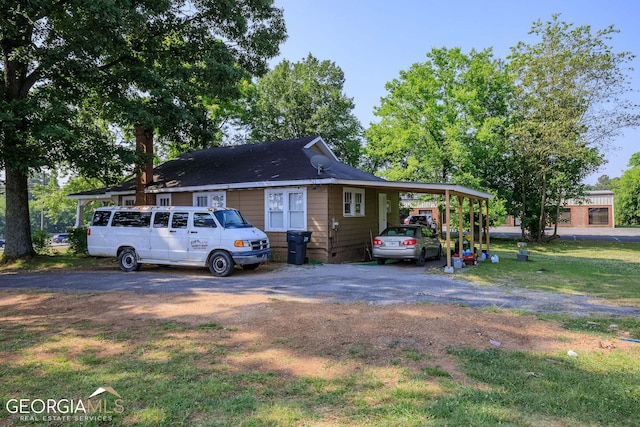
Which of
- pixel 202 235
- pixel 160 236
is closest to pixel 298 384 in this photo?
pixel 202 235

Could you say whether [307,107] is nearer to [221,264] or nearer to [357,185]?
[357,185]

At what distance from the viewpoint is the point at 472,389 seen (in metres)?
3.66

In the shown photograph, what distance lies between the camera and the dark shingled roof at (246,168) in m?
15.1

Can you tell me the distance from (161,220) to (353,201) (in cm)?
718

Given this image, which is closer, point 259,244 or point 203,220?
point 203,220

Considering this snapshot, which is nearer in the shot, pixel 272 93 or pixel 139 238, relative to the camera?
pixel 139 238

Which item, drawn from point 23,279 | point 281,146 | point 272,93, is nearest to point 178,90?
point 281,146

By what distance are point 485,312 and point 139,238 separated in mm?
9758

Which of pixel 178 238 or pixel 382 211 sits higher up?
pixel 382 211

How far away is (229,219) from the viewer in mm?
11570

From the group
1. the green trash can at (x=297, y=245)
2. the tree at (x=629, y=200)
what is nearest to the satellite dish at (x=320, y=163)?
the green trash can at (x=297, y=245)

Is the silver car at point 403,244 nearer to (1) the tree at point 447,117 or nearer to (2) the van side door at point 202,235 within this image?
(2) the van side door at point 202,235

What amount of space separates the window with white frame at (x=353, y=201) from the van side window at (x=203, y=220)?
5413mm

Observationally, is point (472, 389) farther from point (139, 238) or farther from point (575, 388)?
point (139, 238)
